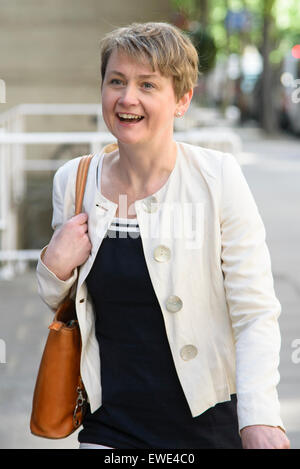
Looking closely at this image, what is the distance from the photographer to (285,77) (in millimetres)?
28391

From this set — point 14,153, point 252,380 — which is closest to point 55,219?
point 252,380

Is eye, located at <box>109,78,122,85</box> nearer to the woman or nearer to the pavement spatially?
the woman

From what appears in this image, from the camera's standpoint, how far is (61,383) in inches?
90.6

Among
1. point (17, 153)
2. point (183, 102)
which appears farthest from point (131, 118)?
point (17, 153)

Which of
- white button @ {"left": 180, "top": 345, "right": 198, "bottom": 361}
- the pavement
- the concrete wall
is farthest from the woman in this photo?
the concrete wall

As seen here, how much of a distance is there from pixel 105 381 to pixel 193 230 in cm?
47

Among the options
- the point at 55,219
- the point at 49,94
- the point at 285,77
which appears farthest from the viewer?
the point at 285,77

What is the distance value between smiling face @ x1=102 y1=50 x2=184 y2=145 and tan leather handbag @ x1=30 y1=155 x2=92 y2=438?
9.5 inches

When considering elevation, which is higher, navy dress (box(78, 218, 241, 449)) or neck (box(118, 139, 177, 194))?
neck (box(118, 139, 177, 194))

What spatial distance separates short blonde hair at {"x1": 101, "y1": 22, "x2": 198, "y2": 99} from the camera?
82.4 inches

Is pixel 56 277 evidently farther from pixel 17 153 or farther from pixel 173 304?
pixel 17 153

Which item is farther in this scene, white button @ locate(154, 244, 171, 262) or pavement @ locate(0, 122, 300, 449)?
pavement @ locate(0, 122, 300, 449)

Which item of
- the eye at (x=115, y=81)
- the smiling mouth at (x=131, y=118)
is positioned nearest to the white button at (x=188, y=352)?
the smiling mouth at (x=131, y=118)

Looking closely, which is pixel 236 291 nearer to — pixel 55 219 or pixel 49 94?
pixel 55 219
